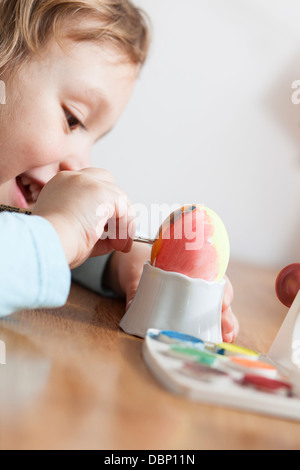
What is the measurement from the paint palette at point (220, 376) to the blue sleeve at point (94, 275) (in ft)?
1.19

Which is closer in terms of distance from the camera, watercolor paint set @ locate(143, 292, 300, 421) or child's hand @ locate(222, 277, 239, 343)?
watercolor paint set @ locate(143, 292, 300, 421)

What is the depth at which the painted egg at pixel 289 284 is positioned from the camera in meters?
0.56

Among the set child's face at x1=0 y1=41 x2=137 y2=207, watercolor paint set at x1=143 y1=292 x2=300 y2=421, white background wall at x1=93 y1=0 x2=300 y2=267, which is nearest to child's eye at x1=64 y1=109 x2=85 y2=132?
child's face at x1=0 y1=41 x2=137 y2=207

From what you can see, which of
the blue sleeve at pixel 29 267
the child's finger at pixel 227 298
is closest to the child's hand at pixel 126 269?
the child's finger at pixel 227 298

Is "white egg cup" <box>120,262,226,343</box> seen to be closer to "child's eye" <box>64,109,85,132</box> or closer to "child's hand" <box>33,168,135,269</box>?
"child's hand" <box>33,168,135,269</box>

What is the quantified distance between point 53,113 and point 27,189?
0.16m

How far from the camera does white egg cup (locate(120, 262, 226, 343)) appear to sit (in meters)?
0.53

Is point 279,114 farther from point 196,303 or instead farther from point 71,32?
point 196,303

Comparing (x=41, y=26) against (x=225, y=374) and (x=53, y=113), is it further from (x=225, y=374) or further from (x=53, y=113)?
(x=225, y=374)

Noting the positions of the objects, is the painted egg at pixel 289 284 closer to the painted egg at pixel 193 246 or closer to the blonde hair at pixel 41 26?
the painted egg at pixel 193 246

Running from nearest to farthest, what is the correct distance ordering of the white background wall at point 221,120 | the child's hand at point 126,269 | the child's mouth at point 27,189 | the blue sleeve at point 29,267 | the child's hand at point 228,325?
the blue sleeve at point 29,267 < the child's hand at point 228,325 < the child's hand at point 126,269 < the child's mouth at point 27,189 < the white background wall at point 221,120

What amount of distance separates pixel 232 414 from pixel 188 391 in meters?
0.03

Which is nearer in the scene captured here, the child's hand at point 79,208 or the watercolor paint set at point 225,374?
the watercolor paint set at point 225,374

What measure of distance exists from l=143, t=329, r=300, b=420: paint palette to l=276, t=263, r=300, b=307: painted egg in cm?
12
